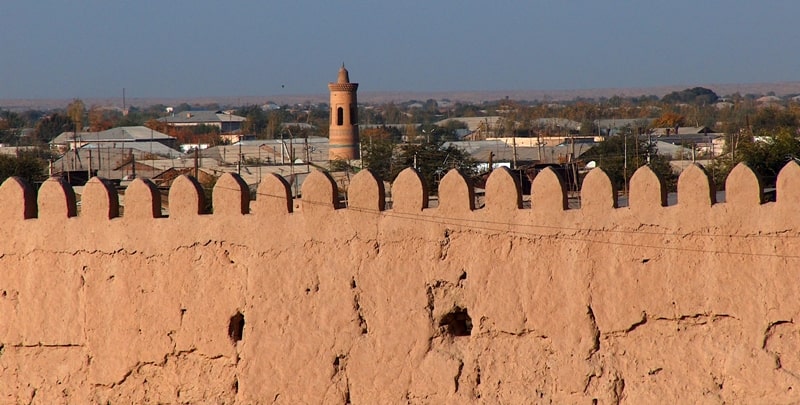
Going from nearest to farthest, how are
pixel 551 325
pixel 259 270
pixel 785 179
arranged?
pixel 785 179, pixel 551 325, pixel 259 270

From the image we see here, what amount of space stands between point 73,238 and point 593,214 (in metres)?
3.26

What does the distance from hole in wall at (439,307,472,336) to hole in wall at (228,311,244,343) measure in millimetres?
1267

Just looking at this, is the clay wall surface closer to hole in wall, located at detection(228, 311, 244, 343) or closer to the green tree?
hole in wall, located at detection(228, 311, 244, 343)

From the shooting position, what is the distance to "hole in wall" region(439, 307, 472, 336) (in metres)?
7.39

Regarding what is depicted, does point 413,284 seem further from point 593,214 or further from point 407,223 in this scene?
point 593,214

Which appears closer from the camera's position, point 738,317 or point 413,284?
point 738,317

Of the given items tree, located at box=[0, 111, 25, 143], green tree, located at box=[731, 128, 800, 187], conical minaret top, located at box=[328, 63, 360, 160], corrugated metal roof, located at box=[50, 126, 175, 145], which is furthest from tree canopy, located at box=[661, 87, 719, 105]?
green tree, located at box=[731, 128, 800, 187]

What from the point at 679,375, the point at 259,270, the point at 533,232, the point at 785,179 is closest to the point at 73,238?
the point at 259,270

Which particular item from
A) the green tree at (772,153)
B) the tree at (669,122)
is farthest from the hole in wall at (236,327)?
the tree at (669,122)

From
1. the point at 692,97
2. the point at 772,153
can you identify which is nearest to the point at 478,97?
the point at 692,97

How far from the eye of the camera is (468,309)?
7344mm

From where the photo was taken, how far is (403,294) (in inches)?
293

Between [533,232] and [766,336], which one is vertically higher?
[533,232]

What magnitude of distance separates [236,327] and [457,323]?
1.37m
